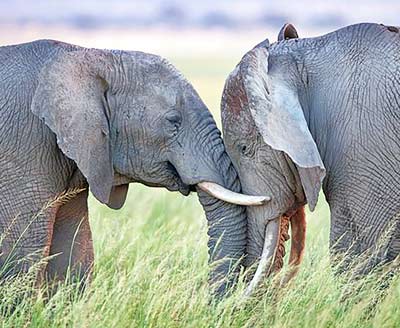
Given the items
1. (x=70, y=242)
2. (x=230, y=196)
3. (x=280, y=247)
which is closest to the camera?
(x=230, y=196)

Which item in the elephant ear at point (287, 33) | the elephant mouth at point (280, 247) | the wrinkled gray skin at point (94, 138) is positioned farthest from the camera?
the elephant ear at point (287, 33)

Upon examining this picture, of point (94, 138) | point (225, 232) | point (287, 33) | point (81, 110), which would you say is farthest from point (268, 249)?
point (287, 33)

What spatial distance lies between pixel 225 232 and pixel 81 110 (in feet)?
3.43

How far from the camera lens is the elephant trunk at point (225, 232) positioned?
7785mm

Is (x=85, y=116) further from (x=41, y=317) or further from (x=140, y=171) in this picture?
(x=41, y=317)

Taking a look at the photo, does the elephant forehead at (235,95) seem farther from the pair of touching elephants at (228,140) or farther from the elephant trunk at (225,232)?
the elephant trunk at (225,232)

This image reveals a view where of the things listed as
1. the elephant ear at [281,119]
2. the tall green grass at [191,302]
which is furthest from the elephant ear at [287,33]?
the tall green grass at [191,302]

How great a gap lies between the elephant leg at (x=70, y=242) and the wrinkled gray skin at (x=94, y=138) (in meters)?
0.11

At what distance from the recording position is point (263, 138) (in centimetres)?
760

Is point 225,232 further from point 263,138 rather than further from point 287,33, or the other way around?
point 287,33

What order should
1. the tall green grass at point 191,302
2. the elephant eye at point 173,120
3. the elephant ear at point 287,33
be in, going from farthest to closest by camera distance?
Answer: the elephant ear at point 287,33, the elephant eye at point 173,120, the tall green grass at point 191,302

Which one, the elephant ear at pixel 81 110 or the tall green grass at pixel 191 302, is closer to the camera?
the tall green grass at pixel 191 302

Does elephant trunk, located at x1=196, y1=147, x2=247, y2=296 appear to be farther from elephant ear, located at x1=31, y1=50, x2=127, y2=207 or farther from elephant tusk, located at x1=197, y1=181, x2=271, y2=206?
elephant ear, located at x1=31, y1=50, x2=127, y2=207

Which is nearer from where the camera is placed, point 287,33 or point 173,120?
point 173,120
